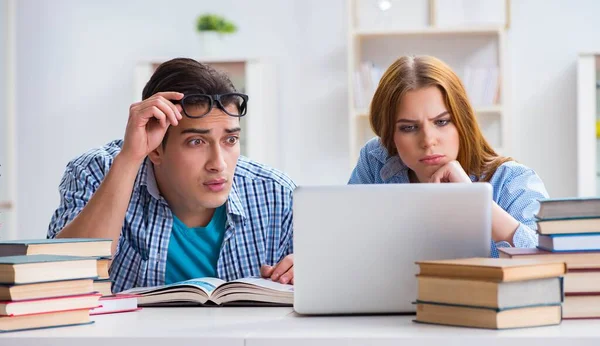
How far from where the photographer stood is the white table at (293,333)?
1.21 metres

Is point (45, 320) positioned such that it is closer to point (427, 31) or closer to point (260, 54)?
point (427, 31)

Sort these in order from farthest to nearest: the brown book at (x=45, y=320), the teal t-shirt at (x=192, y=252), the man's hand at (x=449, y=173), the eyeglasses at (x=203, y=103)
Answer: the teal t-shirt at (x=192, y=252) < the eyeglasses at (x=203, y=103) < the man's hand at (x=449, y=173) < the brown book at (x=45, y=320)

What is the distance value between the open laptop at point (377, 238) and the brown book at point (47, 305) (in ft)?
1.16

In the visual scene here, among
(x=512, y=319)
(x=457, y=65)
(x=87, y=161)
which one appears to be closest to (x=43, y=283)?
(x=512, y=319)

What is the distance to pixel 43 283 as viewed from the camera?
141 cm

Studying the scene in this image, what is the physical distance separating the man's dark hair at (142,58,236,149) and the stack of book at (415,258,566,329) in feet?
3.56

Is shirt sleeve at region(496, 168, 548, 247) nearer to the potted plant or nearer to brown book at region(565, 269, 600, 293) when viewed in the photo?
brown book at region(565, 269, 600, 293)

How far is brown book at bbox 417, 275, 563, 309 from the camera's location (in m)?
1.27

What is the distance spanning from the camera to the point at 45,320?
1.39 meters

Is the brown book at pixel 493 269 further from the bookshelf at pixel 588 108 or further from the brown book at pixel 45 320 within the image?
the bookshelf at pixel 588 108

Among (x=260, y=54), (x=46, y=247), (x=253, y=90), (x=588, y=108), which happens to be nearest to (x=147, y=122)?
(x=46, y=247)

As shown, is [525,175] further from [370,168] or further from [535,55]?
[535,55]

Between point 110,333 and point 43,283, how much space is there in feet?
0.59

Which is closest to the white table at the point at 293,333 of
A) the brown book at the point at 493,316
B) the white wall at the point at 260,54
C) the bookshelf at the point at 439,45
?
the brown book at the point at 493,316
